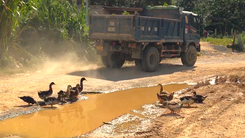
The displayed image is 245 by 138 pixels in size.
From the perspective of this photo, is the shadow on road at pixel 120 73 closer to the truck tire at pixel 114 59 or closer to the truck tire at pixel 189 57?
the truck tire at pixel 114 59

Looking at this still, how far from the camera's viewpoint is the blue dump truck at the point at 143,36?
46.3 ft

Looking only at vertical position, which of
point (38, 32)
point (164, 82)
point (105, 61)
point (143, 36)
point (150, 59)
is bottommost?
point (164, 82)

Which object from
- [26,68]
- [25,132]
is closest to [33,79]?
[26,68]

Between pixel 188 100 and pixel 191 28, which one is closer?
pixel 188 100

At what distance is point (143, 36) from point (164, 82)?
2447 mm

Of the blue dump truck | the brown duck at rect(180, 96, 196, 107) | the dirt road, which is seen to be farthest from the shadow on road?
the brown duck at rect(180, 96, 196, 107)

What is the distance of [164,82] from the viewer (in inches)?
510

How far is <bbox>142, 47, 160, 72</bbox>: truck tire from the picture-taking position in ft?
49.1

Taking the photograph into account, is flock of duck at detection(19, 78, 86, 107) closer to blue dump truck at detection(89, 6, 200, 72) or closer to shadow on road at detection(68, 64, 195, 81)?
shadow on road at detection(68, 64, 195, 81)

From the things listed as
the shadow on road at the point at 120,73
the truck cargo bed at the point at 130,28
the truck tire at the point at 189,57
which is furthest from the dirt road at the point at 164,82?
the truck cargo bed at the point at 130,28

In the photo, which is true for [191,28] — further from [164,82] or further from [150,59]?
[164,82]

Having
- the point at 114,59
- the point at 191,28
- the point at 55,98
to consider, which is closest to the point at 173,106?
the point at 55,98

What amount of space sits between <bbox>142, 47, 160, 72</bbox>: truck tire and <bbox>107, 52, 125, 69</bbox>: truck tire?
1.39 meters

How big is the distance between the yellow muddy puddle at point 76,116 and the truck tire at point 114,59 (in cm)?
509
